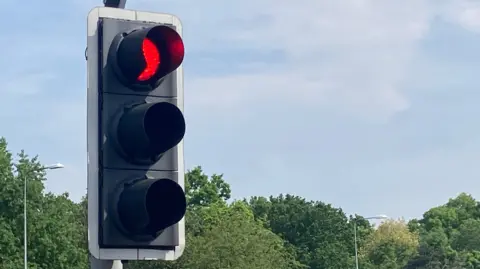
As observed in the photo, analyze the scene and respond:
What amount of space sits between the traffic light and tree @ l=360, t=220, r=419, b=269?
80.0m

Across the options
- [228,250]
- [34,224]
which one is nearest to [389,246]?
[228,250]

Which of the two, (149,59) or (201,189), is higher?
(201,189)

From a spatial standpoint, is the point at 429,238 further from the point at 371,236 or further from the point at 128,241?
the point at 128,241

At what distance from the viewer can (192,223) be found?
2549 inches

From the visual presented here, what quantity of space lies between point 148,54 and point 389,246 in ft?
288

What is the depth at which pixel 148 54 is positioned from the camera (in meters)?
4.86

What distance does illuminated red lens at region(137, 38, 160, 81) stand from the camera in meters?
4.84

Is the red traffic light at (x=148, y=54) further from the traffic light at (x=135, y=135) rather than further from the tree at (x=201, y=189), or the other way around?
the tree at (x=201, y=189)

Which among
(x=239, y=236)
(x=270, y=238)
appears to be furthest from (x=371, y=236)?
(x=239, y=236)

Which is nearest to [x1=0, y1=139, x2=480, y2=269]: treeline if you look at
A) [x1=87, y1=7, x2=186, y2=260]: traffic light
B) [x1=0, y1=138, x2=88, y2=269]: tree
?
[x1=0, y1=138, x2=88, y2=269]: tree

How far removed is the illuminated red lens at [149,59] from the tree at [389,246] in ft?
263

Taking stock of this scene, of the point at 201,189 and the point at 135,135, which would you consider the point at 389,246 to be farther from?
the point at 135,135

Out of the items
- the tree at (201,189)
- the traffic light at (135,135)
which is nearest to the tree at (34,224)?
the tree at (201,189)

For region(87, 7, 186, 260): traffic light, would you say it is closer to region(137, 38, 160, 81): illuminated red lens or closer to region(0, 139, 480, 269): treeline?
region(137, 38, 160, 81): illuminated red lens
